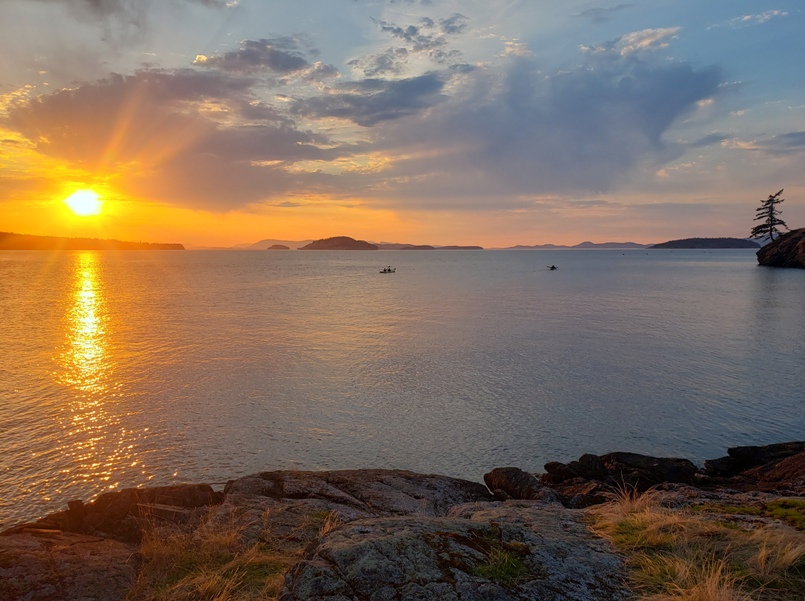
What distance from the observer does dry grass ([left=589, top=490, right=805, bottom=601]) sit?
4.57 meters

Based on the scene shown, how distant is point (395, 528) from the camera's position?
216 inches

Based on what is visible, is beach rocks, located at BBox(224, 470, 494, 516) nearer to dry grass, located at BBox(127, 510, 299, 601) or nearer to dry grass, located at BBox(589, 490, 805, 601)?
dry grass, located at BBox(127, 510, 299, 601)

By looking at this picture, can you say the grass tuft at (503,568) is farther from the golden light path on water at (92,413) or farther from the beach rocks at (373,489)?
the golden light path on water at (92,413)

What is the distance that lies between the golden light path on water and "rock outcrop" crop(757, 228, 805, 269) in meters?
137

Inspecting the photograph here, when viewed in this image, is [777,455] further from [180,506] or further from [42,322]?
[42,322]

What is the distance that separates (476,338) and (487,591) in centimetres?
3157

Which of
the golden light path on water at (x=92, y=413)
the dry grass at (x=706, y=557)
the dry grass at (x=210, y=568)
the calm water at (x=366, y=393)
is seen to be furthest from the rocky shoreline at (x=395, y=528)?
the golden light path on water at (x=92, y=413)

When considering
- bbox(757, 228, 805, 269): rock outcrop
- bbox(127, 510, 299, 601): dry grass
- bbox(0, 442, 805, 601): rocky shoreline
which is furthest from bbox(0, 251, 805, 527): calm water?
bbox(757, 228, 805, 269): rock outcrop

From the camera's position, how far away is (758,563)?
506 centimetres

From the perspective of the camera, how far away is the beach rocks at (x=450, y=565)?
4.54 meters

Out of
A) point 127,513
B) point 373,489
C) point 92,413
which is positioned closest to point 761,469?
point 373,489

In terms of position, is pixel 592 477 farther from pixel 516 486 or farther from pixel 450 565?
pixel 450 565

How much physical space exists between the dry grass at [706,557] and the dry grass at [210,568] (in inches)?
165

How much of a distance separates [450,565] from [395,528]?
2.83 feet
